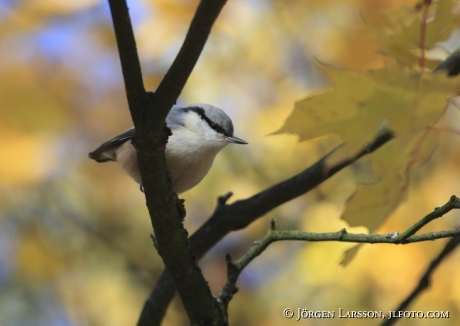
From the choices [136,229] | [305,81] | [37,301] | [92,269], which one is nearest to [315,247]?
[305,81]

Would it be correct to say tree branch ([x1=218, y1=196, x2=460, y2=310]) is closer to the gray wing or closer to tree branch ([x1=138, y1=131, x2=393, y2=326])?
tree branch ([x1=138, y1=131, x2=393, y2=326])

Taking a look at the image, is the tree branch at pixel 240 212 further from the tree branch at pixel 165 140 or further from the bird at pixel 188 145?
the bird at pixel 188 145

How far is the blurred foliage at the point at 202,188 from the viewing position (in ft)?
6.42

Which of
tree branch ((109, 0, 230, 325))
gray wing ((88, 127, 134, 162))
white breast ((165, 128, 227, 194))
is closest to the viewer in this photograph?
tree branch ((109, 0, 230, 325))

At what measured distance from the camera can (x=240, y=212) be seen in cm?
124

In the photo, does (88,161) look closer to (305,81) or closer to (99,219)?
(99,219)

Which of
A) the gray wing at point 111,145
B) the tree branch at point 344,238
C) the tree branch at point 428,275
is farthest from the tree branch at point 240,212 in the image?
the gray wing at point 111,145

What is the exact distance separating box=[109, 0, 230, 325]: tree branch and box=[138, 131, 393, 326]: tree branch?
7.0 inches

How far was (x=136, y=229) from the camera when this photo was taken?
248 cm

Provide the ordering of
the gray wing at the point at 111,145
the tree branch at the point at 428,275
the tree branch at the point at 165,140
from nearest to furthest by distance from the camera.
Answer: the tree branch at the point at 165,140, the tree branch at the point at 428,275, the gray wing at the point at 111,145

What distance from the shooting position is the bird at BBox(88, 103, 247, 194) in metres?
1.54

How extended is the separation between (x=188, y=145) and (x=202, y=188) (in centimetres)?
87

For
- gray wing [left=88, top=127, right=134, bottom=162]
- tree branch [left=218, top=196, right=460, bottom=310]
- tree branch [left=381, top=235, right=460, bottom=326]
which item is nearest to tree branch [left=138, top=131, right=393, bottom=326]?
tree branch [left=218, top=196, right=460, bottom=310]

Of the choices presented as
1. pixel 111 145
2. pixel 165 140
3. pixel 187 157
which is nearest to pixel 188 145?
pixel 187 157
